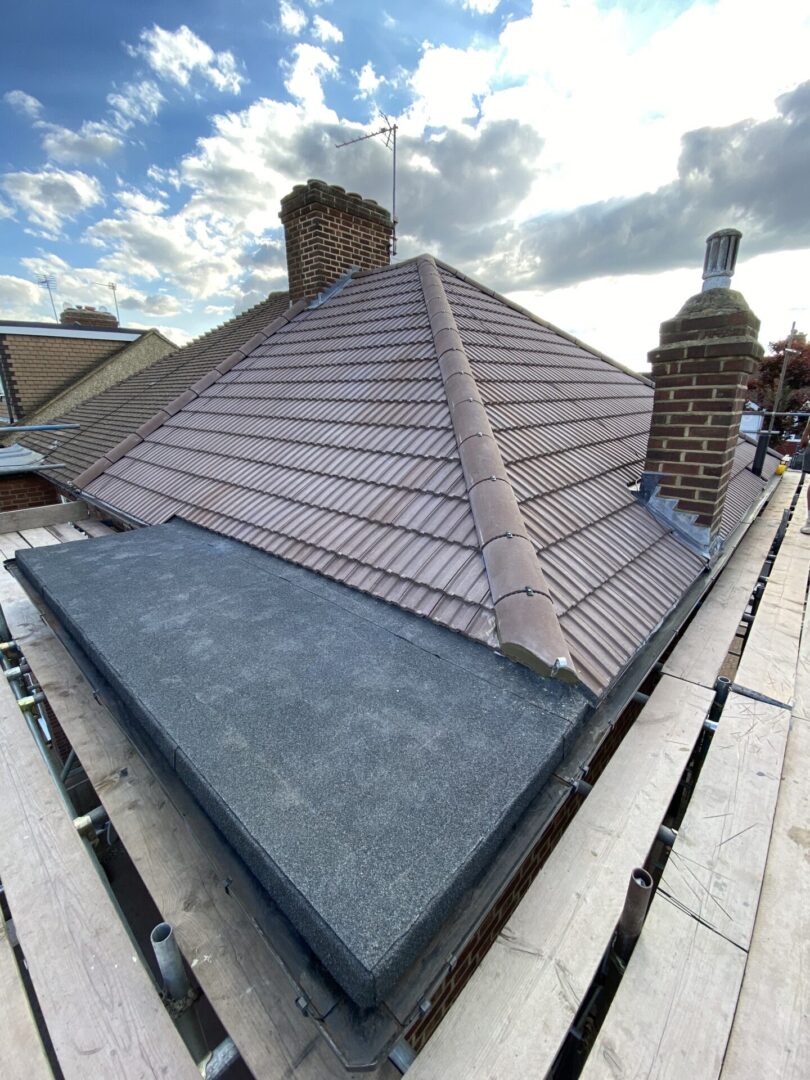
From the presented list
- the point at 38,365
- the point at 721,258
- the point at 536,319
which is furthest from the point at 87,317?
the point at 721,258

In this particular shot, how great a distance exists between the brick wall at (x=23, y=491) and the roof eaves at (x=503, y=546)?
8272mm

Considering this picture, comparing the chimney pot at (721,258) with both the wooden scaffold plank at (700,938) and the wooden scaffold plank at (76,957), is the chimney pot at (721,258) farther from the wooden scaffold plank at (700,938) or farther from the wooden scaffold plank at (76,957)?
the wooden scaffold plank at (76,957)

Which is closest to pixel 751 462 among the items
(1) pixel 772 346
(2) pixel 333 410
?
(2) pixel 333 410

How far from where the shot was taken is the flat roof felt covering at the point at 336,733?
129cm

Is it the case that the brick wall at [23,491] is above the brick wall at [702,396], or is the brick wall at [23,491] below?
below

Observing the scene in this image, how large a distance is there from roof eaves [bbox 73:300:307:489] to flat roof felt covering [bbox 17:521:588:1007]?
3586mm

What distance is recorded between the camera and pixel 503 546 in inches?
103

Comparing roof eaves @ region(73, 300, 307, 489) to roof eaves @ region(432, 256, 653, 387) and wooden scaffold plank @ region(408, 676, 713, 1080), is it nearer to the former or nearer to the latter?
roof eaves @ region(432, 256, 653, 387)

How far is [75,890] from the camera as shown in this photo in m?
1.79

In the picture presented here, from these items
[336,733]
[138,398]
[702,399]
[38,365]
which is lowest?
[336,733]

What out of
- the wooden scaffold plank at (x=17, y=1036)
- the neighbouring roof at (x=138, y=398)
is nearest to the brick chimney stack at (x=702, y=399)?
the wooden scaffold plank at (x=17, y=1036)

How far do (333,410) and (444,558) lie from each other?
255 cm

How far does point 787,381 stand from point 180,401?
88.9 ft

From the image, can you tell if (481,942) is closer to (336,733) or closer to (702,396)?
(336,733)
